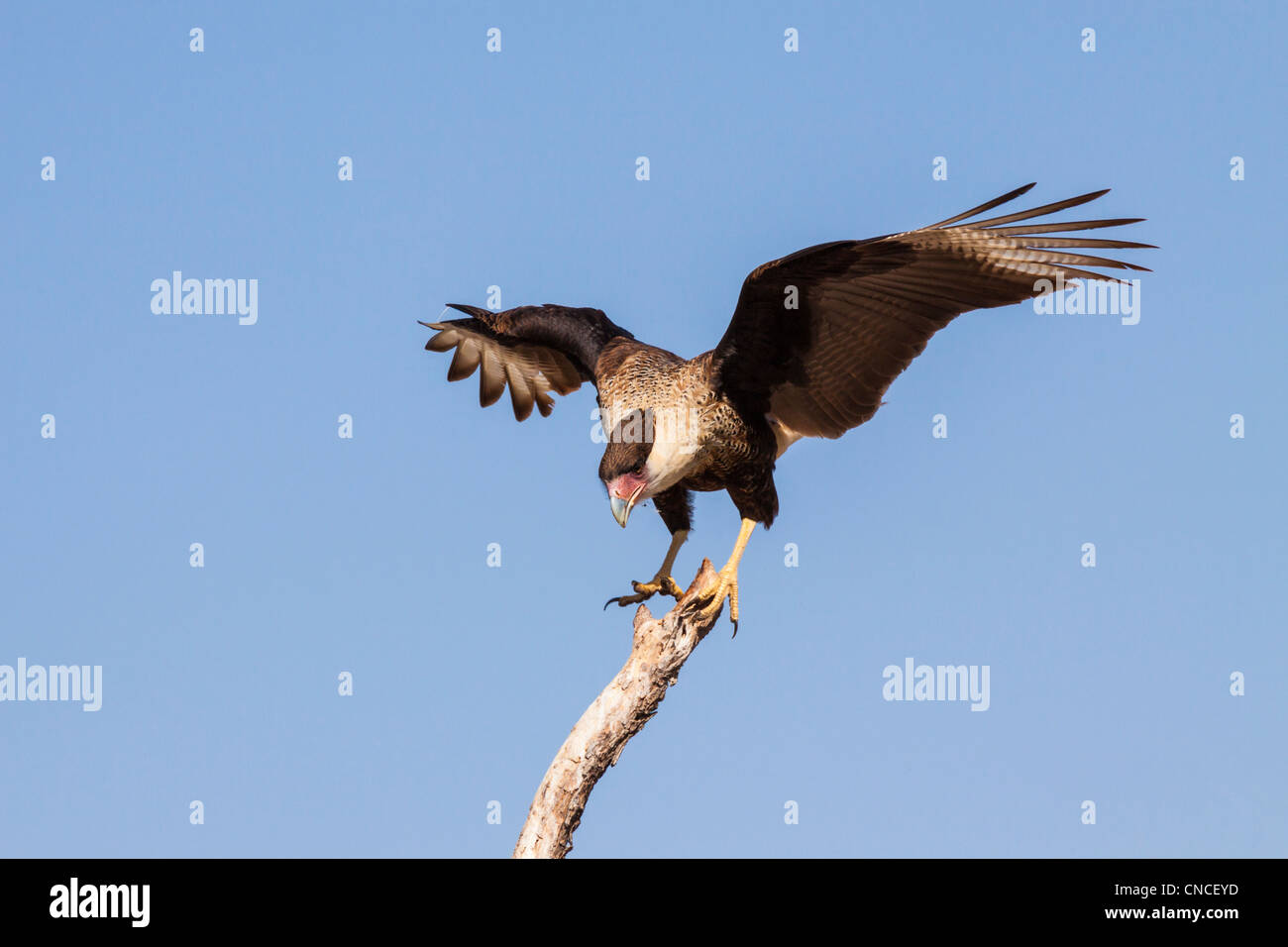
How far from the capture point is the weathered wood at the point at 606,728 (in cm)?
673

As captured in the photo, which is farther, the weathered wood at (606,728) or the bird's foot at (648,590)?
the bird's foot at (648,590)

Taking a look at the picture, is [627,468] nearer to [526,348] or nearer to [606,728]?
[606,728]

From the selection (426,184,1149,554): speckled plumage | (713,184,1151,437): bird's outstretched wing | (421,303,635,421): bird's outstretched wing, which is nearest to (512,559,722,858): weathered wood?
(426,184,1149,554): speckled plumage


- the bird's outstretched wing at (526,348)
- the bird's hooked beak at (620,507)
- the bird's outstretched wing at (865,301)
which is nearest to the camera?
the bird's hooked beak at (620,507)

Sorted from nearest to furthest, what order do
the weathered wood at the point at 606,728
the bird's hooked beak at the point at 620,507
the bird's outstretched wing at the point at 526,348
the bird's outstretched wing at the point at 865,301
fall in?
the weathered wood at the point at 606,728 < the bird's hooked beak at the point at 620,507 < the bird's outstretched wing at the point at 865,301 < the bird's outstretched wing at the point at 526,348

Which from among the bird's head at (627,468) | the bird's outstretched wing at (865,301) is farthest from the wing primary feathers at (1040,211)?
the bird's head at (627,468)

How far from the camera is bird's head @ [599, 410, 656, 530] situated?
7.62 m

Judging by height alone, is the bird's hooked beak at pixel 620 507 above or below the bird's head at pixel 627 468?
below

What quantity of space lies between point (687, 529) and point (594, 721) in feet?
7.41

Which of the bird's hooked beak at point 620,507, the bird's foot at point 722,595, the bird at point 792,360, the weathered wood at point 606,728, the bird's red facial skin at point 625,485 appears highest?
Answer: the bird at point 792,360

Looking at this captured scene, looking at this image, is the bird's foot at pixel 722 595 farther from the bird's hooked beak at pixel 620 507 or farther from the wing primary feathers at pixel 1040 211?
the wing primary feathers at pixel 1040 211

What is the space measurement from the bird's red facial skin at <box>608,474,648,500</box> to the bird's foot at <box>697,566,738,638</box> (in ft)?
2.39

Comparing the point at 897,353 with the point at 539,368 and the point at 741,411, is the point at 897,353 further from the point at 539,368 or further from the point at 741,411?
the point at 539,368
